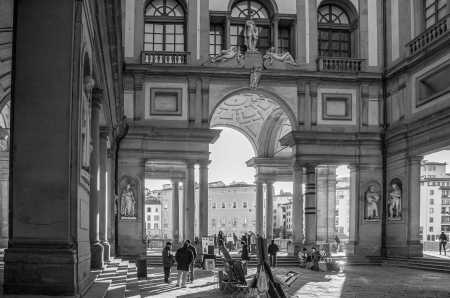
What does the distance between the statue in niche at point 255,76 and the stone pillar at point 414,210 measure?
7655 mm

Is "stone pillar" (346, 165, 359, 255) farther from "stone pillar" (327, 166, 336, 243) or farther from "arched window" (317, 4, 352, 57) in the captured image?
"stone pillar" (327, 166, 336, 243)

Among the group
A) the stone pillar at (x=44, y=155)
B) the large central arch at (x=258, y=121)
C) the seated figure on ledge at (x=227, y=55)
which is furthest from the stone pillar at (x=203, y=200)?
the stone pillar at (x=44, y=155)

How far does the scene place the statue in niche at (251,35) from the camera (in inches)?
1216

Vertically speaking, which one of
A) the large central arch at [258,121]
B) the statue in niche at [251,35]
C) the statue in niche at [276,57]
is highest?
the statue in niche at [251,35]

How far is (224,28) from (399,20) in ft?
26.2

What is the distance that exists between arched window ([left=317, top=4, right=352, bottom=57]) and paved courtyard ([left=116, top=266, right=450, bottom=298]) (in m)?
11.5

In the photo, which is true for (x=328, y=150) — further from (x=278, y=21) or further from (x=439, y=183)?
(x=439, y=183)

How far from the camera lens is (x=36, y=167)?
336 inches

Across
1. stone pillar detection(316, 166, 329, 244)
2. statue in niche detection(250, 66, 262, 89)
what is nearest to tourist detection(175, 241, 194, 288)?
statue in niche detection(250, 66, 262, 89)

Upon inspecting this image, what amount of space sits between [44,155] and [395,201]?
77.4 ft

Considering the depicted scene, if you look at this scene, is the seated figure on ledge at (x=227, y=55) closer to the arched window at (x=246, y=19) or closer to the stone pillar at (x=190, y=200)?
the arched window at (x=246, y=19)

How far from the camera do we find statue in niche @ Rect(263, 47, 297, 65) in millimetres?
31188

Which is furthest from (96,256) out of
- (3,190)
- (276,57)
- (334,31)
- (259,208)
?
(259,208)

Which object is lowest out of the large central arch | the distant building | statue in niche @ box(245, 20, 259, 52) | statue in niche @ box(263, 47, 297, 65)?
the distant building
